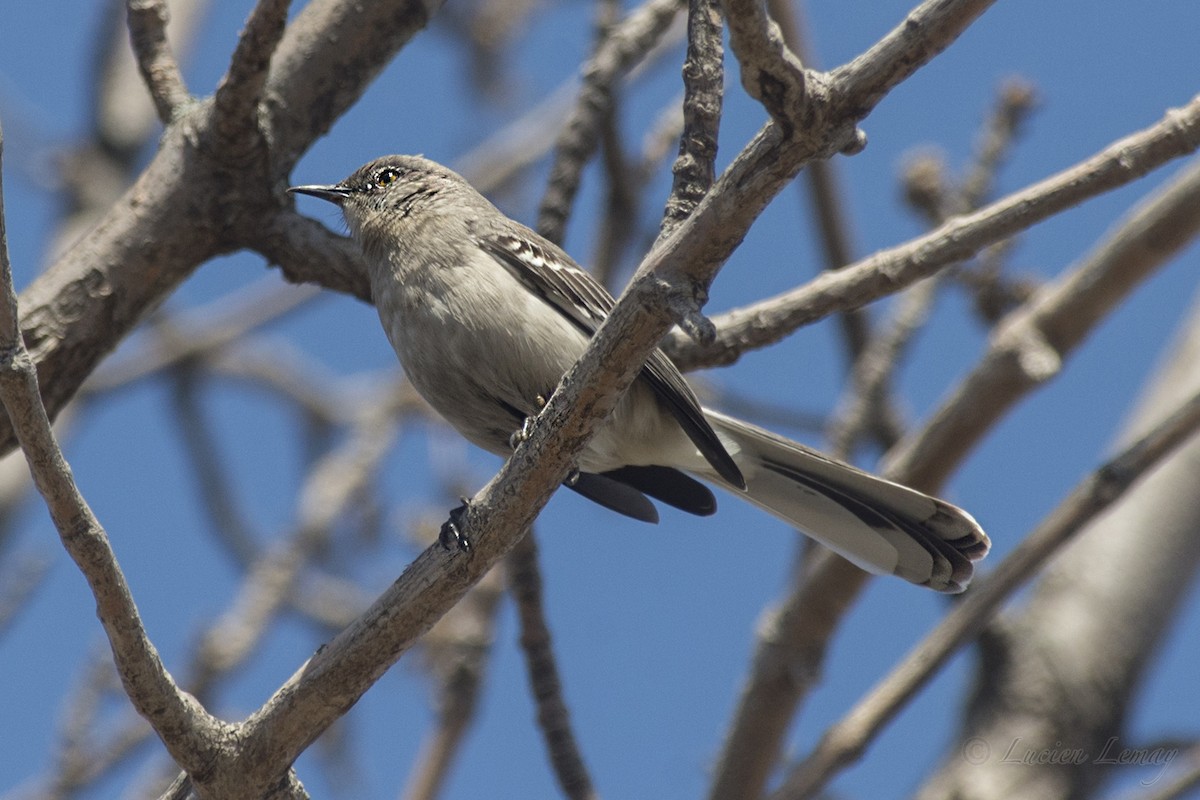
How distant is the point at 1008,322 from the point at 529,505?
92.5 inches

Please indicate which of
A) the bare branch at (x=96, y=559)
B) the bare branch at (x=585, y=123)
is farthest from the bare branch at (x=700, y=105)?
the bare branch at (x=585, y=123)

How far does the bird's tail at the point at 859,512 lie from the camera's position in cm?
438

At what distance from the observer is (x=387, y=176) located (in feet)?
17.4

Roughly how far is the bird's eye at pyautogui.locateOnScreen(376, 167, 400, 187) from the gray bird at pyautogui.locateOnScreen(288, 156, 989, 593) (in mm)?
347

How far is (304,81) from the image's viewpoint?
4.23m

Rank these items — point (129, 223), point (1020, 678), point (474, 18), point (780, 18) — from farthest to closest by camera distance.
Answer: point (474, 18)
point (780, 18)
point (1020, 678)
point (129, 223)

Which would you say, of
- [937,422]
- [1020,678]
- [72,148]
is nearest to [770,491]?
[937,422]

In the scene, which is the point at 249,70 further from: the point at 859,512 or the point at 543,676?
the point at 859,512

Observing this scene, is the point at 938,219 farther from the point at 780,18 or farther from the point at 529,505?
the point at 529,505

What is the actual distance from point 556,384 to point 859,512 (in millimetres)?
1209

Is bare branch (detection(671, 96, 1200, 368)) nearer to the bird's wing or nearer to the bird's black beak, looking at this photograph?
the bird's wing

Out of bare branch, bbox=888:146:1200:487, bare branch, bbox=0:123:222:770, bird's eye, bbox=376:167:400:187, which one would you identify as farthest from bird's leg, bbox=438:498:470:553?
bird's eye, bbox=376:167:400:187

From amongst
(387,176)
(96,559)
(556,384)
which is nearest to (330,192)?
(387,176)

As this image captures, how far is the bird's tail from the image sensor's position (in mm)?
4379
